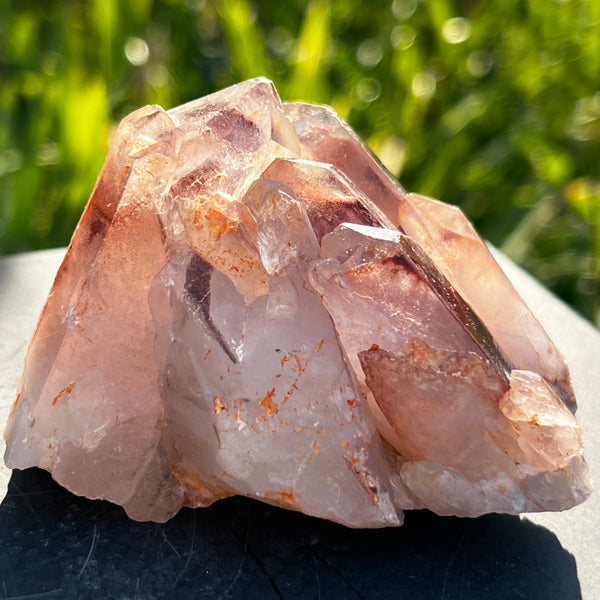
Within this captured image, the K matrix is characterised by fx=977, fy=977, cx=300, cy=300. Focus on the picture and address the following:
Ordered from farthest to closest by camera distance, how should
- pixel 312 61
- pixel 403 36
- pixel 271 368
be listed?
pixel 403 36
pixel 312 61
pixel 271 368

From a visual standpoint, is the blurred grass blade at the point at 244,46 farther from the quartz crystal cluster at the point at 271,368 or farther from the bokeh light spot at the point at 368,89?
the quartz crystal cluster at the point at 271,368

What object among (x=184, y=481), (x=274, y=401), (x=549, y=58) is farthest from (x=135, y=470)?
(x=549, y=58)

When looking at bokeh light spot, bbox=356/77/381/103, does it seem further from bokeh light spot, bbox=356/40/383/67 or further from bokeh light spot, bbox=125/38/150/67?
bokeh light spot, bbox=125/38/150/67

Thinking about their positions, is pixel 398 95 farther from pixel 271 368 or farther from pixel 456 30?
pixel 271 368

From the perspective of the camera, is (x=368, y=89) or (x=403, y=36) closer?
(x=368, y=89)

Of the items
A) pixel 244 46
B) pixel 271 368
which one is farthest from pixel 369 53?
pixel 271 368

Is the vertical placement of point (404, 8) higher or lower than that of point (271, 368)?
lower

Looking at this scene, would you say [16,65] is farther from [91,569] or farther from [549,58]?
[91,569]

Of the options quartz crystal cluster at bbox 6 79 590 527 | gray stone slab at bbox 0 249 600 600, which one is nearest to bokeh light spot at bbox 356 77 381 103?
quartz crystal cluster at bbox 6 79 590 527
